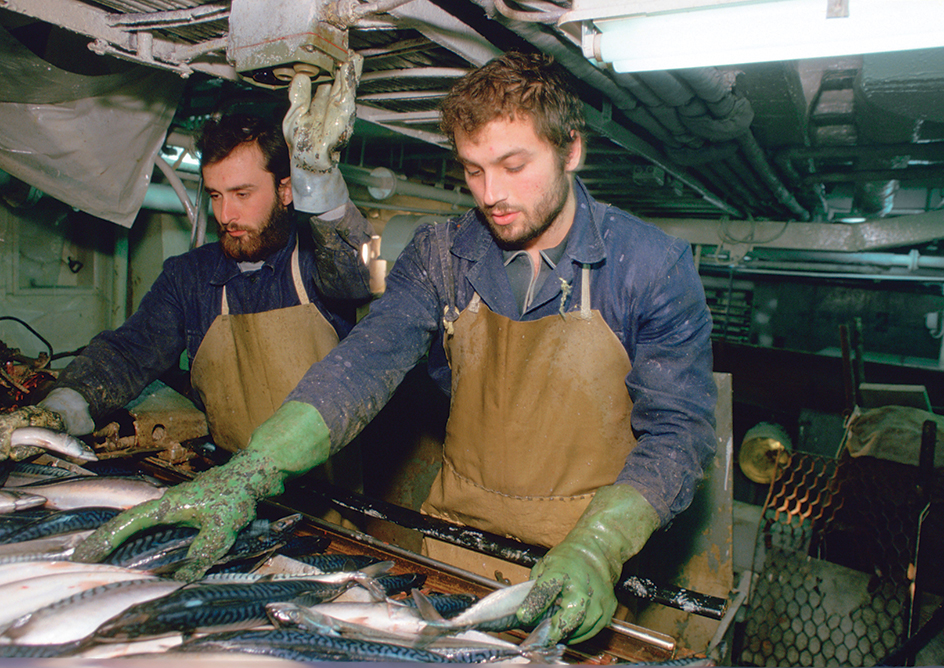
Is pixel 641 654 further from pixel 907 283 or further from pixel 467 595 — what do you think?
pixel 907 283

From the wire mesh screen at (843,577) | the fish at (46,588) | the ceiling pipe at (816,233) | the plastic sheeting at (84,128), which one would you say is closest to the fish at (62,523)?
the fish at (46,588)

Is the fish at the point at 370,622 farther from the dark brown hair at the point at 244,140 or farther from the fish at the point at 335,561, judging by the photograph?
the dark brown hair at the point at 244,140

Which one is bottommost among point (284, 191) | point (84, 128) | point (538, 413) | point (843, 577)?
point (843, 577)

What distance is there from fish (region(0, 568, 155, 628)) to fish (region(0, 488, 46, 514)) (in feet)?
1.66

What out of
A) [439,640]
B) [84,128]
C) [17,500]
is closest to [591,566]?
[439,640]

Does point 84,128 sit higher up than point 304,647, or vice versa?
point 84,128

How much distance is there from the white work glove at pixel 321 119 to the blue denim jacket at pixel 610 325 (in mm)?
499

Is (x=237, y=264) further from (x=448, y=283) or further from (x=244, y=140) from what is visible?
(x=448, y=283)

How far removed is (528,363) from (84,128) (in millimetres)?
3155

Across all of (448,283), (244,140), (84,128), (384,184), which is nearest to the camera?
(448,283)

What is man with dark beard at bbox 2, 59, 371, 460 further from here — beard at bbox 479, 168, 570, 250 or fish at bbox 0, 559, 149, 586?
fish at bbox 0, 559, 149, 586

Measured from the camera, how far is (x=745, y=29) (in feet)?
5.49

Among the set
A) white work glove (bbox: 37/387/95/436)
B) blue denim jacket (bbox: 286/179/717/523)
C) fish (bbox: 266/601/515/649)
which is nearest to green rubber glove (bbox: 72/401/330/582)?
blue denim jacket (bbox: 286/179/717/523)

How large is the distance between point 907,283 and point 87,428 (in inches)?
496
